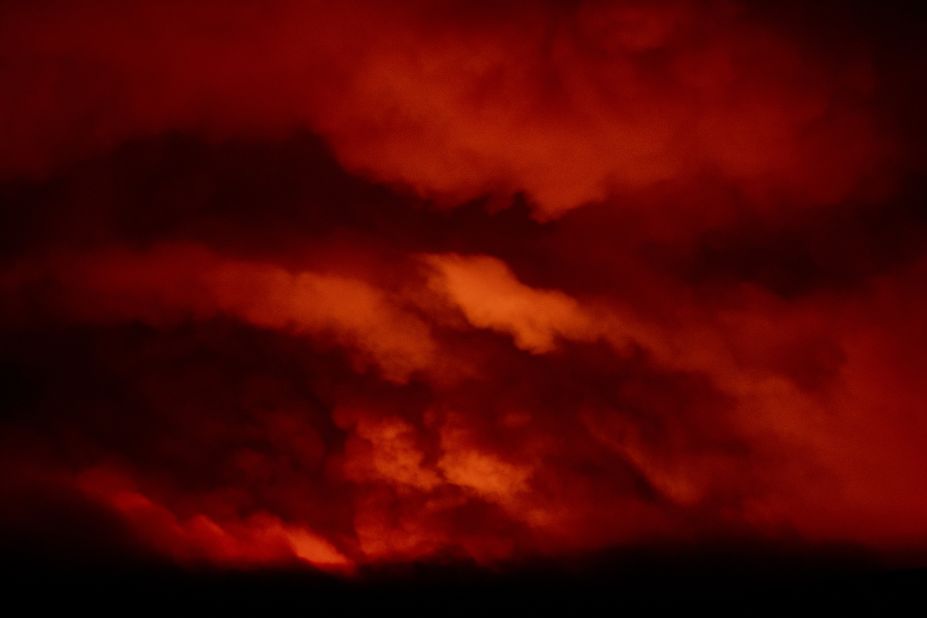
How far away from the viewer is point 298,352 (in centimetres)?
859

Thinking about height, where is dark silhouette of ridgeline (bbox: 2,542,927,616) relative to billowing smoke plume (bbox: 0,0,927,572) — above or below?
below

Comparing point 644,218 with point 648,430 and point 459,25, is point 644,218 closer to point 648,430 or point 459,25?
point 648,430

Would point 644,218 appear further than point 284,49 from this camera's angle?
Yes

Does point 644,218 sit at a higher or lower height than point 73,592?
higher

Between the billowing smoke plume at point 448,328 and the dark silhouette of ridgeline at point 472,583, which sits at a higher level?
the billowing smoke plume at point 448,328

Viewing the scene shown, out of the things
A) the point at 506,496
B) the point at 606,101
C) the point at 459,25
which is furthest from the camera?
the point at 506,496

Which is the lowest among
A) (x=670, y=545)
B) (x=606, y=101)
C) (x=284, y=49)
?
(x=670, y=545)

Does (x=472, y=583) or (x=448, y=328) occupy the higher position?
(x=448, y=328)

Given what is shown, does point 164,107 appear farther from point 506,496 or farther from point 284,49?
point 506,496

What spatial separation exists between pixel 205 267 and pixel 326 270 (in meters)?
1.03

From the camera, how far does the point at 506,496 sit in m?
8.38

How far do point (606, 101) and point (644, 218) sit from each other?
1.27 metres

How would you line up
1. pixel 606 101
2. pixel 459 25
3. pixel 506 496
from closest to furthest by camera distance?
pixel 459 25
pixel 606 101
pixel 506 496

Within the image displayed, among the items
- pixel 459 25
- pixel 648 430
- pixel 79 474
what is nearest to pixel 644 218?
pixel 648 430
